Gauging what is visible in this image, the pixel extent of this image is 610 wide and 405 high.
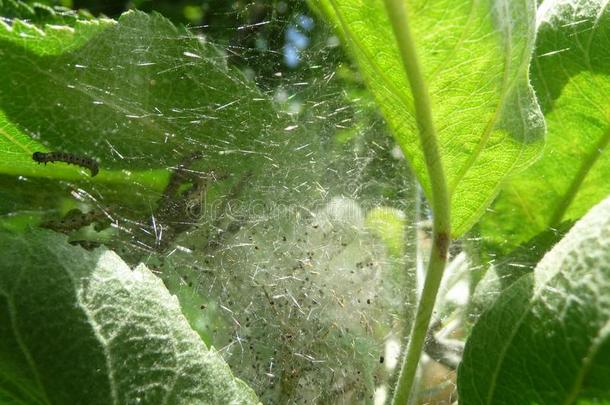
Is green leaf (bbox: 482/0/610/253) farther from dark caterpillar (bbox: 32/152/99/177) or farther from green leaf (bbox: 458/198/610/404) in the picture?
dark caterpillar (bbox: 32/152/99/177)

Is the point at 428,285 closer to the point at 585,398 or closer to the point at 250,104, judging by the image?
the point at 585,398

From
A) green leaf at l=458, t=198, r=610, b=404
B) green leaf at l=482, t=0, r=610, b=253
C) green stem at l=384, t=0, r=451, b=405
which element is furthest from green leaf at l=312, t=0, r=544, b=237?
green leaf at l=482, t=0, r=610, b=253

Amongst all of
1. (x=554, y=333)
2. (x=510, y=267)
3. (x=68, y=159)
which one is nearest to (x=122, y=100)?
(x=68, y=159)

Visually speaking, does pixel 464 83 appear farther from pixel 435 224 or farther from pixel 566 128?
pixel 566 128

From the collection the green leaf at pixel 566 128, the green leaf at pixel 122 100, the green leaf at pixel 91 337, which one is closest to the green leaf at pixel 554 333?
the green leaf at pixel 91 337

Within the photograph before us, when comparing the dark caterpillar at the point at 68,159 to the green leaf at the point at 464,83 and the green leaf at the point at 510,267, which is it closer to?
the green leaf at the point at 464,83

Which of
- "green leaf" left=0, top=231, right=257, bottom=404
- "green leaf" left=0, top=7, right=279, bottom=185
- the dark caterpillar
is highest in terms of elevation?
"green leaf" left=0, top=7, right=279, bottom=185

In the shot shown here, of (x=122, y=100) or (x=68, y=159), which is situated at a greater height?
(x=122, y=100)
